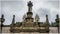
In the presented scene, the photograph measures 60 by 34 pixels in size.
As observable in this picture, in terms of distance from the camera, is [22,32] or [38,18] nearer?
[22,32]

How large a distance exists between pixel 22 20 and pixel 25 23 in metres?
0.68

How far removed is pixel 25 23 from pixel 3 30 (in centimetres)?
256

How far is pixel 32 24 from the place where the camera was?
52.7ft

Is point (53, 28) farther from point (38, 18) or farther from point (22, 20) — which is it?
point (22, 20)

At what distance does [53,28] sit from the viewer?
16109 millimetres

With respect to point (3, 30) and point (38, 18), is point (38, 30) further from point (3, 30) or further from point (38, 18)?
point (3, 30)

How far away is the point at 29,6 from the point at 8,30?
377 centimetres

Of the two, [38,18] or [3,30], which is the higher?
[38,18]

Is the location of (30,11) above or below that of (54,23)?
above

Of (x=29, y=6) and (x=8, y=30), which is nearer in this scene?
(x=8, y=30)

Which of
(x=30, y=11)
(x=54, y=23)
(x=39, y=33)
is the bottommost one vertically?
(x=39, y=33)

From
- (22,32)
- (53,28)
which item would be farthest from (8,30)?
(53,28)

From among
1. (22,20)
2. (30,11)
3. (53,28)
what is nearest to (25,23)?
(22,20)

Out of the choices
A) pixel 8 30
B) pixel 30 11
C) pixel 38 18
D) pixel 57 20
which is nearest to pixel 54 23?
pixel 57 20
